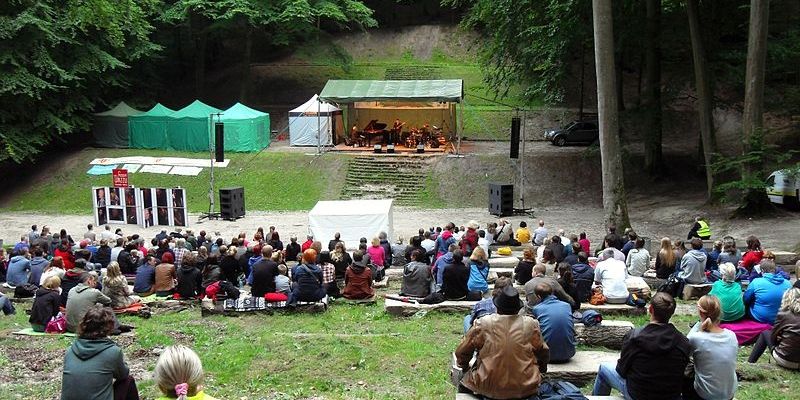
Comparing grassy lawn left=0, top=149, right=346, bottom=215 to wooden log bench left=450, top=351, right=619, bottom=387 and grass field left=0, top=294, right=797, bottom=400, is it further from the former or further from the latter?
wooden log bench left=450, top=351, right=619, bottom=387

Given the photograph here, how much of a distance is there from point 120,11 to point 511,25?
12.6 meters

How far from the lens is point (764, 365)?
7434 mm

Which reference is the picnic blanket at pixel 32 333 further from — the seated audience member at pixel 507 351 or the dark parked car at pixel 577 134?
the dark parked car at pixel 577 134

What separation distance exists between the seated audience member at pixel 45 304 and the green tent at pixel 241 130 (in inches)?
858

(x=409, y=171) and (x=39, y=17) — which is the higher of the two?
(x=39, y=17)

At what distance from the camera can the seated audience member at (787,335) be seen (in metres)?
7.19

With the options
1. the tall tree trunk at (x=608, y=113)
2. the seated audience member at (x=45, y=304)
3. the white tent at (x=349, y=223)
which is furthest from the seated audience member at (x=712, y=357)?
the white tent at (x=349, y=223)

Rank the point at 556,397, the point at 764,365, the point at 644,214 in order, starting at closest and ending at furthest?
1. the point at 556,397
2. the point at 764,365
3. the point at 644,214

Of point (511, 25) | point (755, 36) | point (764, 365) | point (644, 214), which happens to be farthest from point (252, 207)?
point (764, 365)

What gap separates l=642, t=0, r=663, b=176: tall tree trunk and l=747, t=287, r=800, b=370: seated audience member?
64.8 feet

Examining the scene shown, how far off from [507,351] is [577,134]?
28848 mm

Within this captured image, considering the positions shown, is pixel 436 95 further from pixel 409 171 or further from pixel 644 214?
pixel 644 214

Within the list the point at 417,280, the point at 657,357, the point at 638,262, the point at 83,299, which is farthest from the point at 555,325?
the point at 638,262

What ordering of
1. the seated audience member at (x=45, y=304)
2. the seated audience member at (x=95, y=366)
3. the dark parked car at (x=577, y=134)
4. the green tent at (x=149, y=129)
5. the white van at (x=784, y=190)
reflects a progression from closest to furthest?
1. the seated audience member at (x=95, y=366)
2. the seated audience member at (x=45, y=304)
3. the white van at (x=784, y=190)
4. the green tent at (x=149, y=129)
5. the dark parked car at (x=577, y=134)
